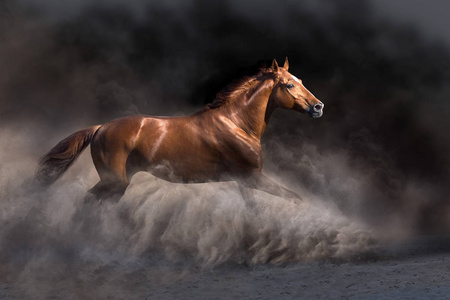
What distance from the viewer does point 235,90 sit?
6.37 meters

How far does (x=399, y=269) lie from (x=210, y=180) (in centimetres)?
242

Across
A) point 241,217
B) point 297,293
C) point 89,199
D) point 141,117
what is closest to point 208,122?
point 141,117

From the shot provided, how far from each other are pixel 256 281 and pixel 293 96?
2.29m

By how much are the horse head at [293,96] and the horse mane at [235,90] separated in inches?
8.0

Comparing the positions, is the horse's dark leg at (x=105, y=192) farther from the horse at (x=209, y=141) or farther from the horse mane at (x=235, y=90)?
the horse mane at (x=235, y=90)

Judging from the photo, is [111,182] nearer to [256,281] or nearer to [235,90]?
Answer: [235,90]

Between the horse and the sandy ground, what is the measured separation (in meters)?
0.95

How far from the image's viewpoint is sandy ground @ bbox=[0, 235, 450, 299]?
4.92 m

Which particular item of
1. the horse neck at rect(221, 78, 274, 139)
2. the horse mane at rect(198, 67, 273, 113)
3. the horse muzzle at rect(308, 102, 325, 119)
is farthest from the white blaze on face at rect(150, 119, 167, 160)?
the horse muzzle at rect(308, 102, 325, 119)

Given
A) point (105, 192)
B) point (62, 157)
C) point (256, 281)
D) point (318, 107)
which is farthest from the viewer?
point (62, 157)

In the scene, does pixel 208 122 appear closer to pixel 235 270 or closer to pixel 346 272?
pixel 235 270

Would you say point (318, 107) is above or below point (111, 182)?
above

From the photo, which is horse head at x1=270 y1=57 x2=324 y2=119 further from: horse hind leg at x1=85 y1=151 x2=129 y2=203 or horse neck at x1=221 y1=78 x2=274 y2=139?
horse hind leg at x1=85 y1=151 x2=129 y2=203

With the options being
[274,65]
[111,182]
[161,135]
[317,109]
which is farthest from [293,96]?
[111,182]
